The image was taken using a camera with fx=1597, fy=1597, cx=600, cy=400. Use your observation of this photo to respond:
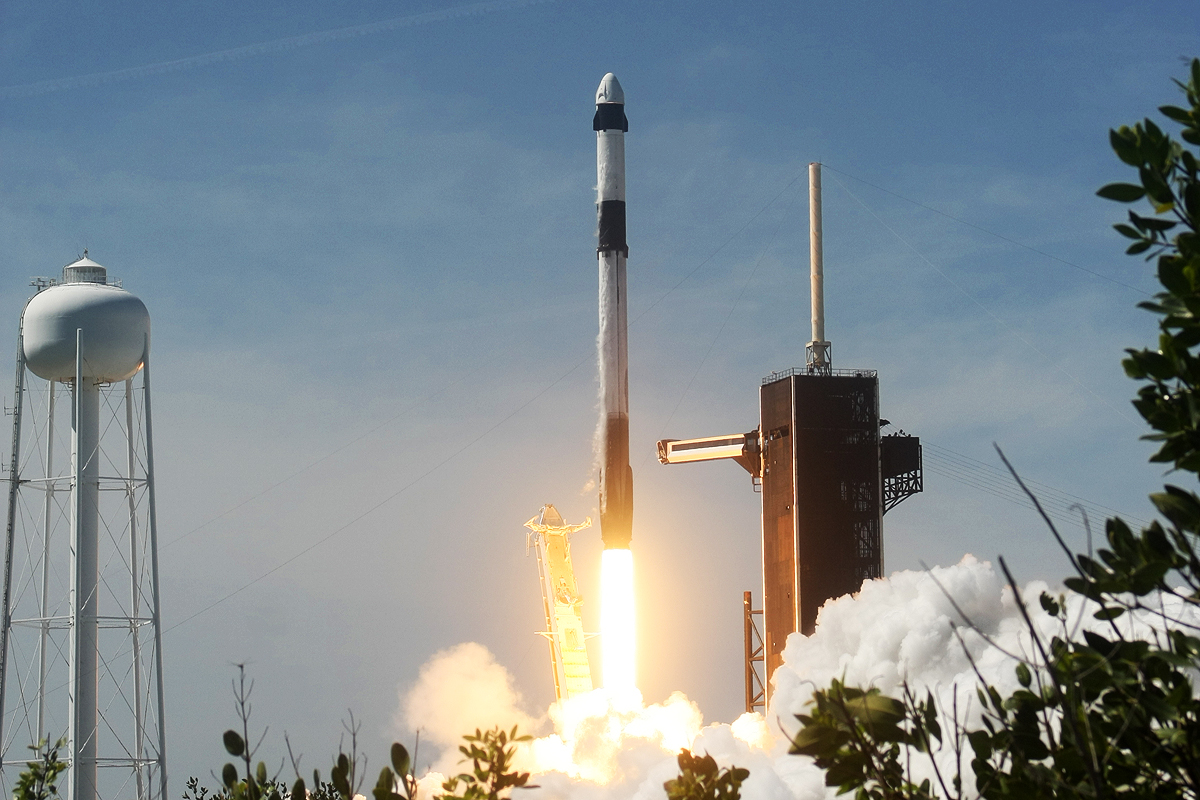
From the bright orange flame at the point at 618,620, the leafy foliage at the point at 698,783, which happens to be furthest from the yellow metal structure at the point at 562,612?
the leafy foliage at the point at 698,783

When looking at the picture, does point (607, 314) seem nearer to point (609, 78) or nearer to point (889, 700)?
point (609, 78)

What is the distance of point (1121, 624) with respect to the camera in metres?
49.9

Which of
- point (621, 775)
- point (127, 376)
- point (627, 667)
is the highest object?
point (127, 376)

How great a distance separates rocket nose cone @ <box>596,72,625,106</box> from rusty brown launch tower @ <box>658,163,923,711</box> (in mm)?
15229

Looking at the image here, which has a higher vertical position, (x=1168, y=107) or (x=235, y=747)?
(x=1168, y=107)

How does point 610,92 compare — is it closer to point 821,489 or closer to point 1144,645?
point 821,489

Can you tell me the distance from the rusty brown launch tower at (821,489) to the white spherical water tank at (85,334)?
30239mm

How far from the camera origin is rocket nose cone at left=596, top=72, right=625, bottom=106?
67938 millimetres

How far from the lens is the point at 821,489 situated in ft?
238

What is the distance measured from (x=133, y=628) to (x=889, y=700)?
6483 centimetres

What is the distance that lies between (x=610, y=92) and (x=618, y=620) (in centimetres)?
2235

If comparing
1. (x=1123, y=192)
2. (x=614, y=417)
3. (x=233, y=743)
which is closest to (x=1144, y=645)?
(x=1123, y=192)

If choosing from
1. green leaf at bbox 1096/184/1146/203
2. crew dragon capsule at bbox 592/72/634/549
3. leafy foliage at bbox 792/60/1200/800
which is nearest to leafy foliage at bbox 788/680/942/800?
leafy foliage at bbox 792/60/1200/800

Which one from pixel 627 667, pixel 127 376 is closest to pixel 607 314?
pixel 627 667
